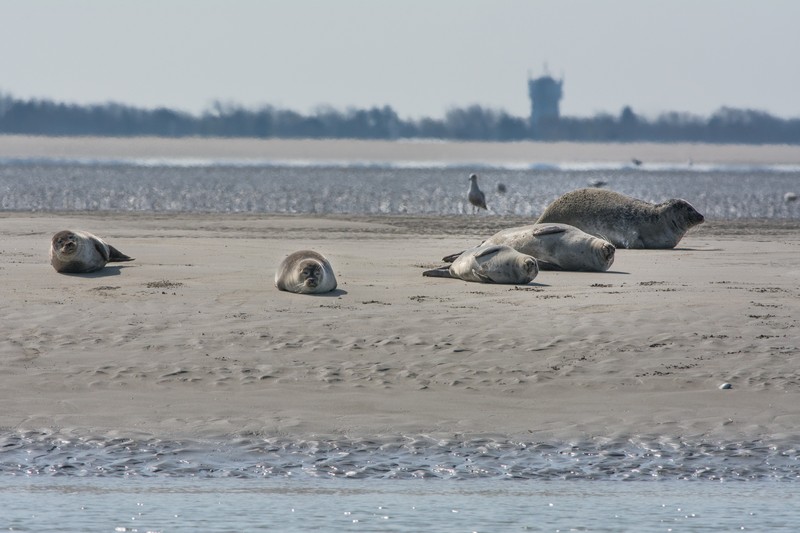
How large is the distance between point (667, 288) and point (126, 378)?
205 inches

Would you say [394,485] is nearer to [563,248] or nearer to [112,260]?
[563,248]

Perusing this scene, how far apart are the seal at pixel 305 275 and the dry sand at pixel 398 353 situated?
6.4 inches

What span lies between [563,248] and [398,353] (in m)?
4.65

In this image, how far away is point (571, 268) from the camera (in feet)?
44.4

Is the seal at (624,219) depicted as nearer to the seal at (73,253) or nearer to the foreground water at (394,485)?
the seal at (73,253)

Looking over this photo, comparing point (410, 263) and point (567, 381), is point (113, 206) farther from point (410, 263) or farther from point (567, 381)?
point (567, 381)

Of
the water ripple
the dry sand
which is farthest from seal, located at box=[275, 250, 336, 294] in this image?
the water ripple

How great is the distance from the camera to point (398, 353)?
9281mm

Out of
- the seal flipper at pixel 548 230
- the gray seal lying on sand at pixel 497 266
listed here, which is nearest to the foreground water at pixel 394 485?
the gray seal lying on sand at pixel 497 266

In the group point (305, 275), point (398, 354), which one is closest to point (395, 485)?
point (398, 354)

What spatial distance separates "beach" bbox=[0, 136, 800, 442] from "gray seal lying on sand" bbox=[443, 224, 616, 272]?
0.75 ft

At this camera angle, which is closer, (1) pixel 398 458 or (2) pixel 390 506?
(2) pixel 390 506

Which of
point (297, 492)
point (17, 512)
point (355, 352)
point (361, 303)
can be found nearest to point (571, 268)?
point (361, 303)

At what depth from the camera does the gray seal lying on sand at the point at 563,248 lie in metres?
13.4
